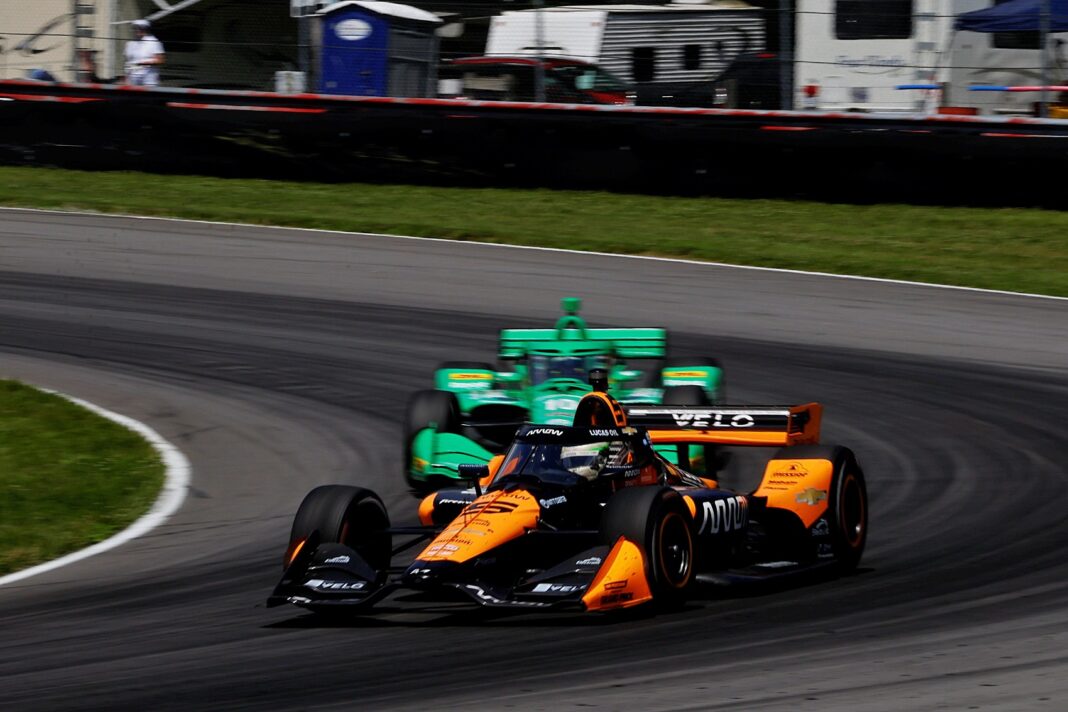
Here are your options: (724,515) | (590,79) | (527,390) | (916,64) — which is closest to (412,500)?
(527,390)

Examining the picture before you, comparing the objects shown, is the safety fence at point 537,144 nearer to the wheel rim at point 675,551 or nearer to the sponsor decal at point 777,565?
the sponsor decal at point 777,565

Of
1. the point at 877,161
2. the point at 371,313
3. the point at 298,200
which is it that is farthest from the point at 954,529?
the point at 298,200

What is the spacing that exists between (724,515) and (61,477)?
4749mm

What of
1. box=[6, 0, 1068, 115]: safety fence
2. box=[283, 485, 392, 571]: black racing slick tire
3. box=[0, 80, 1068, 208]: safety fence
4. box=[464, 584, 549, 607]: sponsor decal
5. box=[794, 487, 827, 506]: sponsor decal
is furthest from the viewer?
box=[6, 0, 1068, 115]: safety fence

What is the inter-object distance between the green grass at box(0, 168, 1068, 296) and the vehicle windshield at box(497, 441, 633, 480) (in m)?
10.7

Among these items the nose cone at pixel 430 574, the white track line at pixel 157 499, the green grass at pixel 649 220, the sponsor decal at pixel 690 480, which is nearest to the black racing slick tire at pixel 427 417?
the white track line at pixel 157 499

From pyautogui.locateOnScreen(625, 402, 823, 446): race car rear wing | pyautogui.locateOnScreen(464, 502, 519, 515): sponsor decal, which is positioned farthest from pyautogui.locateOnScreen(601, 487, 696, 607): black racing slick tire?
pyautogui.locateOnScreen(625, 402, 823, 446): race car rear wing

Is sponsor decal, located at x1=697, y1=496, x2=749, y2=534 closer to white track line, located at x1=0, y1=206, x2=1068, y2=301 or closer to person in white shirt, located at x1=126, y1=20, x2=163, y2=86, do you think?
white track line, located at x1=0, y1=206, x2=1068, y2=301

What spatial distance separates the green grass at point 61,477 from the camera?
9758mm

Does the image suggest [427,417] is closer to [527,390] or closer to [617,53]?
[527,390]

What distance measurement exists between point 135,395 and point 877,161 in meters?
10.0

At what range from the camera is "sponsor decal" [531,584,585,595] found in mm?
7277

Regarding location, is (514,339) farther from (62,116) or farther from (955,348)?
(62,116)

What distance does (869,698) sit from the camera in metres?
6.16
